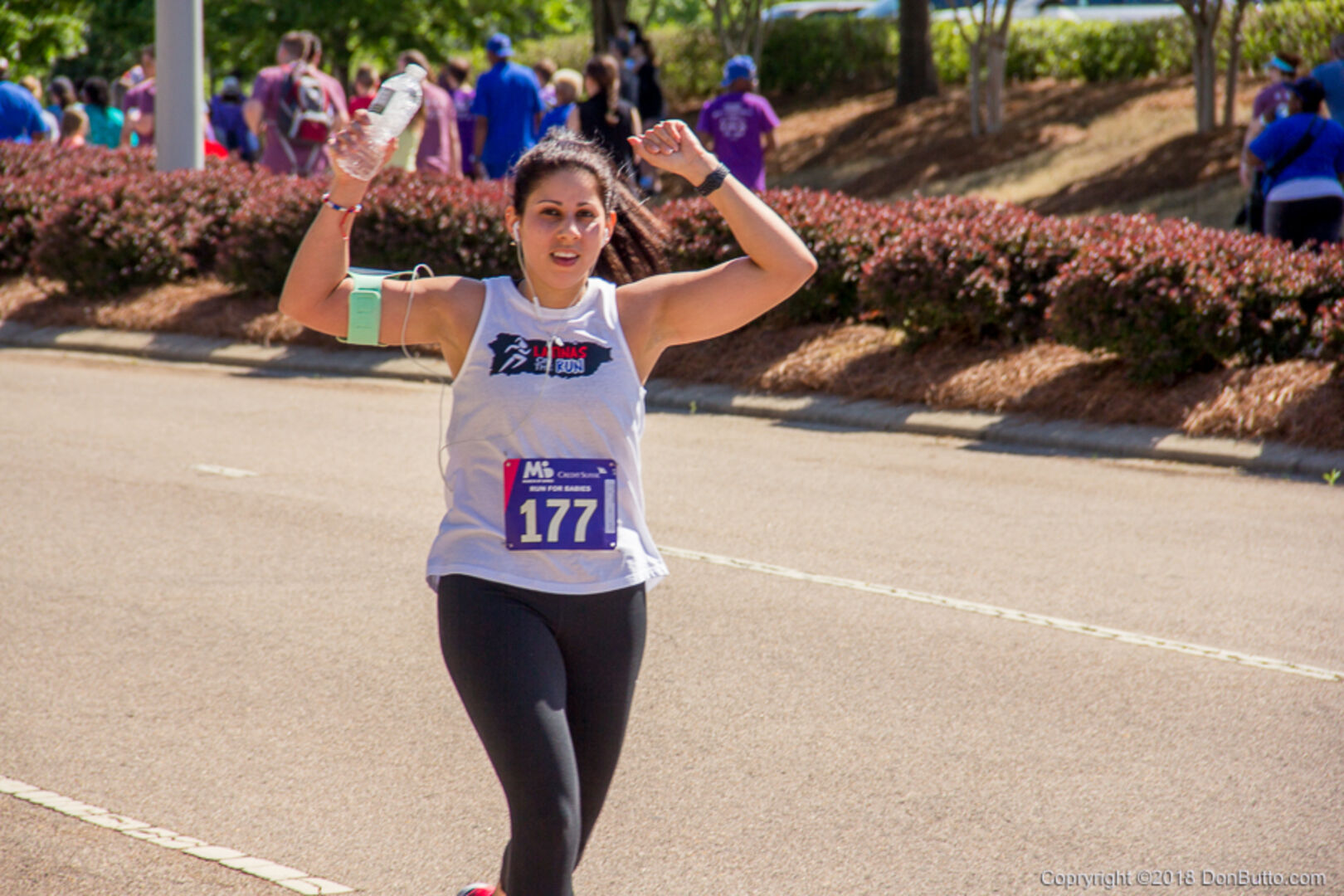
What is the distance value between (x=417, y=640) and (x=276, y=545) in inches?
66.6

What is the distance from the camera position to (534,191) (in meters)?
3.47

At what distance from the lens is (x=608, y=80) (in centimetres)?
1419

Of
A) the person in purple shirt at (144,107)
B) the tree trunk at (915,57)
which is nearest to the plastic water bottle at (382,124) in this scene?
the person in purple shirt at (144,107)

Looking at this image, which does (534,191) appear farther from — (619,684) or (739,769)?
(739,769)

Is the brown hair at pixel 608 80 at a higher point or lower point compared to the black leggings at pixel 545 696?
higher

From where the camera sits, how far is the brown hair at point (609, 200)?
349 centimetres

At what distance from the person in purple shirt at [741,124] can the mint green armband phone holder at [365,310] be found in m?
11.6

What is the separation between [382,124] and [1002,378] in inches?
332

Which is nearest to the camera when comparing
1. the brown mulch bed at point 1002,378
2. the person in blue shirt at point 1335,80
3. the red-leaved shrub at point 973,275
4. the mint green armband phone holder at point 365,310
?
the mint green armband phone holder at point 365,310

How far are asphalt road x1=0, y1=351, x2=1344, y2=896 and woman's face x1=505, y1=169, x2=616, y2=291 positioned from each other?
157 centimetres

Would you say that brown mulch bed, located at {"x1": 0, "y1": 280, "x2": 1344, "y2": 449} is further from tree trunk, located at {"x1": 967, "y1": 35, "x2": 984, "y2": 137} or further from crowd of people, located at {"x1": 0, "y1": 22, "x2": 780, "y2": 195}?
tree trunk, located at {"x1": 967, "y1": 35, "x2": 984, "y2": 137}

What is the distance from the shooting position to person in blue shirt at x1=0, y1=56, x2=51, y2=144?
18984mm

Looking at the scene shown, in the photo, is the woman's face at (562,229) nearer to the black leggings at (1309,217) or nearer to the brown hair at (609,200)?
the brown hair at (609,200)

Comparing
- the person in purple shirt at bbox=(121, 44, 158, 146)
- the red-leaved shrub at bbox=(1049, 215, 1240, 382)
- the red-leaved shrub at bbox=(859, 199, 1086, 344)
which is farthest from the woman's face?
the person in purple shirt at bbox=(121, 44, 158, 146)
